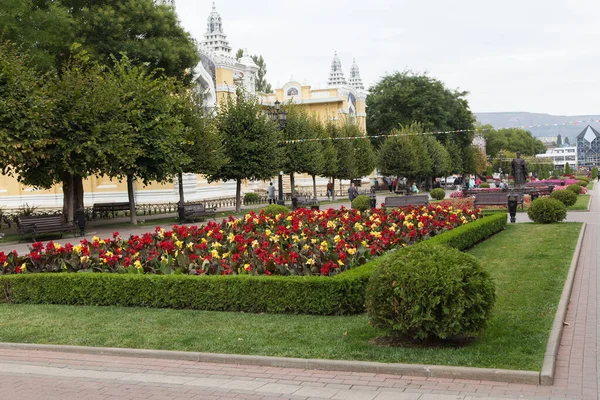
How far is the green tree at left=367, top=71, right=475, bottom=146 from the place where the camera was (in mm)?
72438

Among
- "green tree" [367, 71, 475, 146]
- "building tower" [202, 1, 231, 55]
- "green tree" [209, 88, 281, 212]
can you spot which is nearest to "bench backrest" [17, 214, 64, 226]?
"green tree" [209, 88, 281, 212]

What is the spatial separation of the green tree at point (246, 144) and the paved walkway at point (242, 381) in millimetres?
26385

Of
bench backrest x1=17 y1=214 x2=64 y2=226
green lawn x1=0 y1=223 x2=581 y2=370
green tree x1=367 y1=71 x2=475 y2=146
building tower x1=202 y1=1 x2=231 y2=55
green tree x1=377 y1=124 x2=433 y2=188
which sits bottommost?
green lawn x1=0 y1=223 x2=581 y2=370

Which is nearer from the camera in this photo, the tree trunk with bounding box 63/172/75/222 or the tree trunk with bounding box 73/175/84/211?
the tree trunk with bounding box 63/172/75/222

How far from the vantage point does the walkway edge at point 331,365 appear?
261 inches

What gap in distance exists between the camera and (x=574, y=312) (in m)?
9.25

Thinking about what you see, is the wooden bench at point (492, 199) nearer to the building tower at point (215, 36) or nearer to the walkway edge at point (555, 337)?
the walkway edge at point (555, 337)

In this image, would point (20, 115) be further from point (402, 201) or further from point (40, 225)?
point (402, 201)

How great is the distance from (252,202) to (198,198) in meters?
3.81

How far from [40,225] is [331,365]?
58.9 ft

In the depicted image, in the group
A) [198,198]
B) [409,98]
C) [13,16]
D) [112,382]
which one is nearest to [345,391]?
[112,382]

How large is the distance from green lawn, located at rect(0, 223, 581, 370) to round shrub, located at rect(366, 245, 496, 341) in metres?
0.28

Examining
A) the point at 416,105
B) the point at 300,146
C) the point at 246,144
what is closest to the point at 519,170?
the point at 246,144

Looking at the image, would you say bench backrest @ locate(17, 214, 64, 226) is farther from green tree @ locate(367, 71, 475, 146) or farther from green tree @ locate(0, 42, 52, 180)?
green tree @ locate(367, 71, 475, 146)
